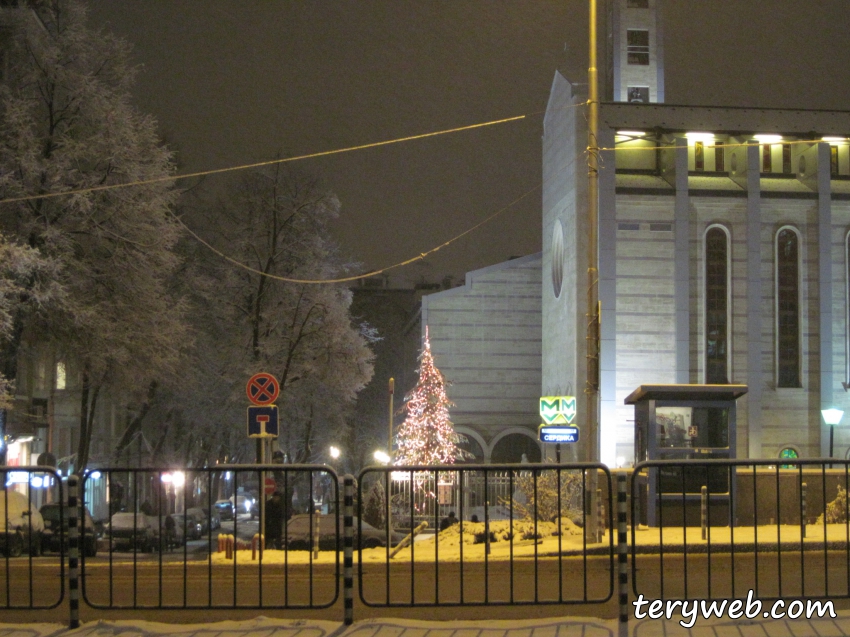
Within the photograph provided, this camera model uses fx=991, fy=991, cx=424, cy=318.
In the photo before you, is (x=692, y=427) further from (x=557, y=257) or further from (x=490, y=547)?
(x=557, y=257)

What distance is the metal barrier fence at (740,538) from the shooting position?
9430 millimetres

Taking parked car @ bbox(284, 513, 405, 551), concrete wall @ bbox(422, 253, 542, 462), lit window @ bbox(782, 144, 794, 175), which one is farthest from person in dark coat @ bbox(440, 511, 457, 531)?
concrete wall @ bbox(422, 253, 542, 462)

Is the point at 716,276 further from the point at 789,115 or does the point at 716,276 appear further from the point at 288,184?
the point at 288,184

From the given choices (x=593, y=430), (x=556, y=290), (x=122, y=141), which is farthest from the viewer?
(x=556, y=290)

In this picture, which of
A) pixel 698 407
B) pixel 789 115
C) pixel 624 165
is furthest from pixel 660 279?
pixel 698 407

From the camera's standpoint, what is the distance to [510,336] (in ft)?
222

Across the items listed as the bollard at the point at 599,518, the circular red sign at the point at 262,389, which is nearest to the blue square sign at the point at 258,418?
the circular red sign at the point at 262,389

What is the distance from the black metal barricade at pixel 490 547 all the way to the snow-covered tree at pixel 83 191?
10.3 metres

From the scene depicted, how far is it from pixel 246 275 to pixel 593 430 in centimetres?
2172

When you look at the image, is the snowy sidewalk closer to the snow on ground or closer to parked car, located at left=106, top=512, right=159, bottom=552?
parked car, located at left=106, top=512, right=159, bottom=552

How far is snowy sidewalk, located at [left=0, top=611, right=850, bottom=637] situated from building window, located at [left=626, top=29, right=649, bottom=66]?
50.1 metres

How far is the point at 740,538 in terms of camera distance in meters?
15.2

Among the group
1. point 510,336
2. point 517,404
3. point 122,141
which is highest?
point 122,141

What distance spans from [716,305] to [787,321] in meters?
3.68
